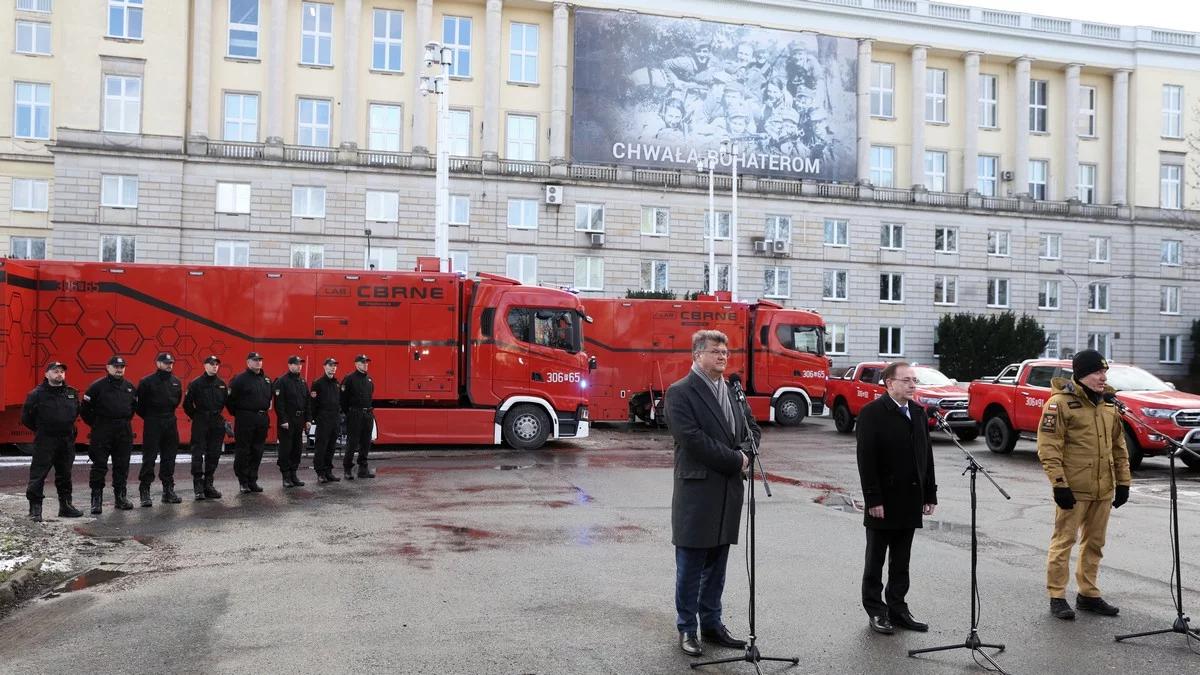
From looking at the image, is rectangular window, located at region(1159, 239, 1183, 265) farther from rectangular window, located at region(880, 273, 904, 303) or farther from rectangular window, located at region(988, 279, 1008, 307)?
rectangular window, located at region(880, 273, 904, 303)

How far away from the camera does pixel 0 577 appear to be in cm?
757

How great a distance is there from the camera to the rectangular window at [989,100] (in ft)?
185

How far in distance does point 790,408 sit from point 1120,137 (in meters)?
42.0

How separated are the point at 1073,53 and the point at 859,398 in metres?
42.7

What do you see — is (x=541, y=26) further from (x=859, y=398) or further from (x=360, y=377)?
(x=360, y=377)

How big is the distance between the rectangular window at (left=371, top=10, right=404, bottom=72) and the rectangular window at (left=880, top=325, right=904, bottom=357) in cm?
2934

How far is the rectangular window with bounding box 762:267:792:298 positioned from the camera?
50344mm

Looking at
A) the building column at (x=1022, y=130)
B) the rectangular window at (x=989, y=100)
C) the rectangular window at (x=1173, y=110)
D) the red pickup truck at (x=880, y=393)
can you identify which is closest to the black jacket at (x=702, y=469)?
the red pickup truck at (x=880, y=393)

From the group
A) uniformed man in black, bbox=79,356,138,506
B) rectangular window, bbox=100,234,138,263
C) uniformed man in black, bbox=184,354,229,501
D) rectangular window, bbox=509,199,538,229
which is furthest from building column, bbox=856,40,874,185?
uniformed man in black, bbox=79,356,138,506

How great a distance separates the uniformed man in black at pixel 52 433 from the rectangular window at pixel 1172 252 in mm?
60866

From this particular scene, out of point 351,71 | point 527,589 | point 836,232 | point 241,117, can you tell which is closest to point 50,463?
point 527,589

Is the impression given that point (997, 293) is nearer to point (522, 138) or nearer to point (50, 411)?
point (522, 138)

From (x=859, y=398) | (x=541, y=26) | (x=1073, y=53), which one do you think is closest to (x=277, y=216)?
(x=541, y=26)

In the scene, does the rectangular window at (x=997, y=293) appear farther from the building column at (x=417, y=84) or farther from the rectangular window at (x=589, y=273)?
the building column at (x=417, y=84)
